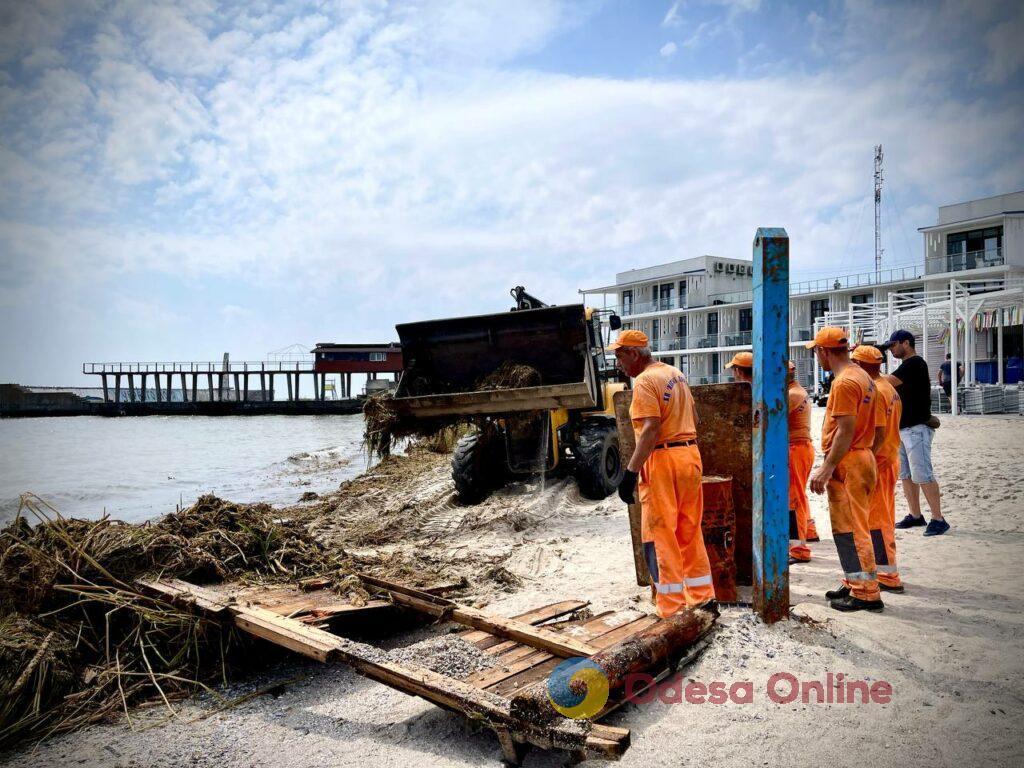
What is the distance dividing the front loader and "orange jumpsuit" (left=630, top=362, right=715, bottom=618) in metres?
3.98

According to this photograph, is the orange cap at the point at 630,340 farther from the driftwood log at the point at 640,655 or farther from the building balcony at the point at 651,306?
the building balcony at the point at 651,306

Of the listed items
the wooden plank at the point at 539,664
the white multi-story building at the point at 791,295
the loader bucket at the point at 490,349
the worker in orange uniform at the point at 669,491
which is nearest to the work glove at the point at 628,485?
the worker in orange uniform at the point at 669,491

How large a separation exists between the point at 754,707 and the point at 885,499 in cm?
227

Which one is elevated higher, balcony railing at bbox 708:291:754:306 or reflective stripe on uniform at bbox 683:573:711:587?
balcony railing at bbox 708:291:754:306

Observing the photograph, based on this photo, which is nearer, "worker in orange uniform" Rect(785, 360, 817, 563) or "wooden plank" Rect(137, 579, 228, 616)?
"wooden plank" Rect(137, 579, 228, 616)

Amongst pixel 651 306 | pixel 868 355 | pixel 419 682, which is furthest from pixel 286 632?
pixel 651 306

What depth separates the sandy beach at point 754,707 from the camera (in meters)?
2.96

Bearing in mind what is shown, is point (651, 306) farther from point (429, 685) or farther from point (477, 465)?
point (429, 685)

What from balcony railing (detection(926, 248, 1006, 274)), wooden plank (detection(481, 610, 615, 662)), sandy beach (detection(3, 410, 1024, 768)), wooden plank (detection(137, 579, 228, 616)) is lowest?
sandy beach (detection(3, 410, 1024, 768))

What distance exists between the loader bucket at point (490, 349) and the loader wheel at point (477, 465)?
2.83 feet

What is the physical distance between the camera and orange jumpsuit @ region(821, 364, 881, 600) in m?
4.42

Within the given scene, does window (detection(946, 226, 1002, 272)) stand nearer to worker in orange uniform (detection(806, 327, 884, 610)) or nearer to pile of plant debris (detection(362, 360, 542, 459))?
pile of plant debris (detection(362, 360, 542, 459))

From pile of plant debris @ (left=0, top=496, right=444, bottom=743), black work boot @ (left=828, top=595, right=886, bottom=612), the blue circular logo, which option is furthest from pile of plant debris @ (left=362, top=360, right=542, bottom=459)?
the blue circular logo

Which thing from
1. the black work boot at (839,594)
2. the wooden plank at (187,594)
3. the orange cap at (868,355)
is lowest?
the black work boot at (839,594)
